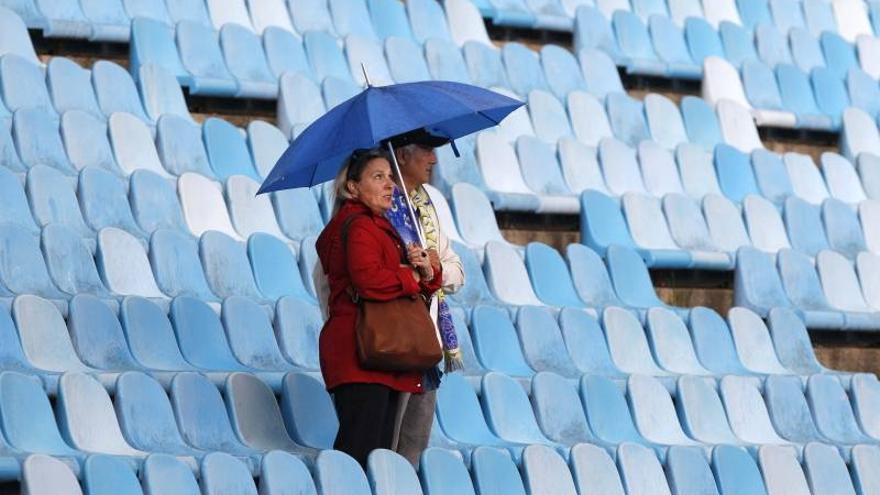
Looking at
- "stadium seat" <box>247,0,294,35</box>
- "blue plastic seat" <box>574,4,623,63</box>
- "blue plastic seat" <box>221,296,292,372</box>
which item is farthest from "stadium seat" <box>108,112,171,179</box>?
"blue plastic seat" <box>574,4,623,63</box>

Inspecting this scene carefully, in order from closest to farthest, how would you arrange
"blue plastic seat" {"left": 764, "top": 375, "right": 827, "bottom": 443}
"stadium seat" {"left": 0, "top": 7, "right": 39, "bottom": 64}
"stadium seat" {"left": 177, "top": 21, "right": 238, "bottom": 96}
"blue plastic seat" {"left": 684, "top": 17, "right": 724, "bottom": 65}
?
"blue plastic seat" {"left": 764, "top": 375, "right": 827, "bottom": 443}, "stadium seat" {"left": 0, "top": 7, "right": 39, "bottom": 64}, "stadium seat" {"left": 177, "top": 21, "right": 238, "bottom": 96}, "blue plastic seat" {"left": 684, "top": 17, "right": 724, "bottom": 65}

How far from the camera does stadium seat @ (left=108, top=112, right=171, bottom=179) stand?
446cm

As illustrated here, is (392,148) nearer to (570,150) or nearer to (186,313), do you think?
(186,313)

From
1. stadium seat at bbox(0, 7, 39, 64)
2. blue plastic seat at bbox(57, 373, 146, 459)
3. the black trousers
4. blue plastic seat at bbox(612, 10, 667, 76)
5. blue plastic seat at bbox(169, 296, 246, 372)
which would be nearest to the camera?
the black trousers

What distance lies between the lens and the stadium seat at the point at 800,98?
585 centimetres

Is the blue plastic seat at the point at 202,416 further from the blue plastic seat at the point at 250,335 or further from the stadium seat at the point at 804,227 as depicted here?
the stadium seat at the point at 804,227

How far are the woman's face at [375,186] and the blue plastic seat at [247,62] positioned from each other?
1531mm

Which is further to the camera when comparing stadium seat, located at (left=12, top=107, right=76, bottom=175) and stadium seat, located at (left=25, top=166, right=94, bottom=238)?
stadium seat, located at (left=12, top=107, right=76, bottom=175)

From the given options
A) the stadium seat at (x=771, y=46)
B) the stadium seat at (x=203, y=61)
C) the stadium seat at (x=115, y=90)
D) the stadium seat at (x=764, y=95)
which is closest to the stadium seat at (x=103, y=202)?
the stadium seat at (x=115, y=90)

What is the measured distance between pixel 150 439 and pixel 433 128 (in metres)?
0.76

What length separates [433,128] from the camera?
3.67 metres

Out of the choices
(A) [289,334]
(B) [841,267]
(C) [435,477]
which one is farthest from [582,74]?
(C) [435,477]

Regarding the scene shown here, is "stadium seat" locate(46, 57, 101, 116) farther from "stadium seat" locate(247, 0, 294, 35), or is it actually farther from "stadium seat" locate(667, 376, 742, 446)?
"stadium seat" locate(667, 376, 742, 446)

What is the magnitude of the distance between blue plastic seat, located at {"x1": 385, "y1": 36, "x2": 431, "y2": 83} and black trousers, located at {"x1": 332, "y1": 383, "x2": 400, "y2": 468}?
1959 millimetres
